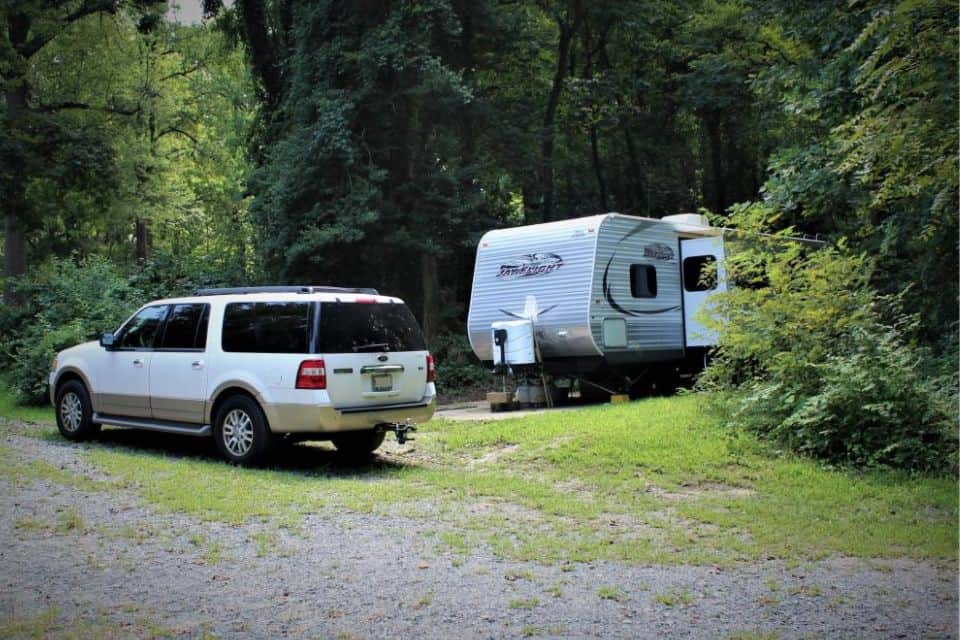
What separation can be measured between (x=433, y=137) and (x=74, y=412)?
12.5 m

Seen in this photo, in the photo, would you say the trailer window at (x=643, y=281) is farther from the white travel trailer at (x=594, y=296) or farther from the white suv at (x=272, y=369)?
the white suv at (x=272, y=369)

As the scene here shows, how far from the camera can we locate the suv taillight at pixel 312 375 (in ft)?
30.3

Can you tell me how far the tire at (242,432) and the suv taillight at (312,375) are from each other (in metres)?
0.66

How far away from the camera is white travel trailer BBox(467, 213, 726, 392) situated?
50.6 ft

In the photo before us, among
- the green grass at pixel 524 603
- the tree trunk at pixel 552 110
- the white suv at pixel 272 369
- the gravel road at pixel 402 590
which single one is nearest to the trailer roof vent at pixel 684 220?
the tree trunk at pixel 552 110

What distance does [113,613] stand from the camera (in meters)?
4.91

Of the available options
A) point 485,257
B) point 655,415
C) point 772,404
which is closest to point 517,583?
point 772,404

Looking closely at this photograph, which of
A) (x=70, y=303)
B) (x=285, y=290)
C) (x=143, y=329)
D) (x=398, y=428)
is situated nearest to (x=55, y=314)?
(x=70, y=303)

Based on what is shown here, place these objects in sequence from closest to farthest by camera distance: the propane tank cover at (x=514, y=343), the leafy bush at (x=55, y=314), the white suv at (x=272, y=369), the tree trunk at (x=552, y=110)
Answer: the white suv at (x=272, y=369) < the propane tank cover at (x=514, y=343) < the leafy bush at (x=55, y=314) < the tree trunk at (x=552, y=110)

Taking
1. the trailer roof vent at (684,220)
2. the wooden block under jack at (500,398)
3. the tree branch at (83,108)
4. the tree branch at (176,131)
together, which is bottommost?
the wooden block under jack at (500,398)

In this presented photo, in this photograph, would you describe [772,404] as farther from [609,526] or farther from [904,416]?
[609,526]

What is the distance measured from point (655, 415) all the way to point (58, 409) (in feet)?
25.5

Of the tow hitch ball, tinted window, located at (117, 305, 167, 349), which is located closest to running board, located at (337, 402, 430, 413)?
the tow hitch ball

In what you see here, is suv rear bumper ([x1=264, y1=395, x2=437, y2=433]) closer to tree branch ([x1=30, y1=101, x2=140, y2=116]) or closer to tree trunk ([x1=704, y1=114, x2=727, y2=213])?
tree branch ([x1=30, y1=101, x2=140, y2=116])
